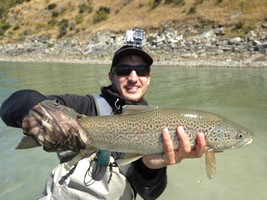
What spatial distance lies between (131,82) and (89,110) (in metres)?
0.55

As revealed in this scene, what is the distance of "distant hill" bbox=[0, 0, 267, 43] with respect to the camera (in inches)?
1192

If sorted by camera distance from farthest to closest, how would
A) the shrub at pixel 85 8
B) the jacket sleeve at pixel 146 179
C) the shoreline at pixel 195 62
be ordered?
1. the shrub at pixel 85 8
2. the shoreline at pixel 195 62
3. the jacket sleeve at pixel 146 179

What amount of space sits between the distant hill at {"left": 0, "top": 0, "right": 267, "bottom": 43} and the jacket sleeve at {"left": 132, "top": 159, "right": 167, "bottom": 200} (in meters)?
25.4

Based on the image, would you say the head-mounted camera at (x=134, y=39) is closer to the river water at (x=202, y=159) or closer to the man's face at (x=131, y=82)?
the man's face at (x=131, y=82)

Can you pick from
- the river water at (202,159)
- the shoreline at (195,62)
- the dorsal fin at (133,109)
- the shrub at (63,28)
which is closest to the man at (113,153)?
the dorsal fin at (133,109)

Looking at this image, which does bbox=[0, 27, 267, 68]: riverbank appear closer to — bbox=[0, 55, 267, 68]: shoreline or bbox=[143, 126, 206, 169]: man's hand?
bbox=[0, 55, 267, 68]: shoreline

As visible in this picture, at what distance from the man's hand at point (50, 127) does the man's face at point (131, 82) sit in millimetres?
1202

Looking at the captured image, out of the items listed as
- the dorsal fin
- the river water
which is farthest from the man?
the river water

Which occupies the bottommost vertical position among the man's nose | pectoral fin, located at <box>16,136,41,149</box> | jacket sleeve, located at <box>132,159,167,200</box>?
jacket sleeve, located at <box>132,159,167,200</box>

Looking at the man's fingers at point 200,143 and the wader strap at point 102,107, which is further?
the wader strap at point 102,107

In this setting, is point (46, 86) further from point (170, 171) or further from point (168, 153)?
point (168, 153)

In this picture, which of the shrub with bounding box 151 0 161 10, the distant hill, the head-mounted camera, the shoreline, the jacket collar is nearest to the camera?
the jacket collar

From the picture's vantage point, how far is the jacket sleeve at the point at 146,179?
3807 millimetres

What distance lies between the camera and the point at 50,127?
3.00 m
